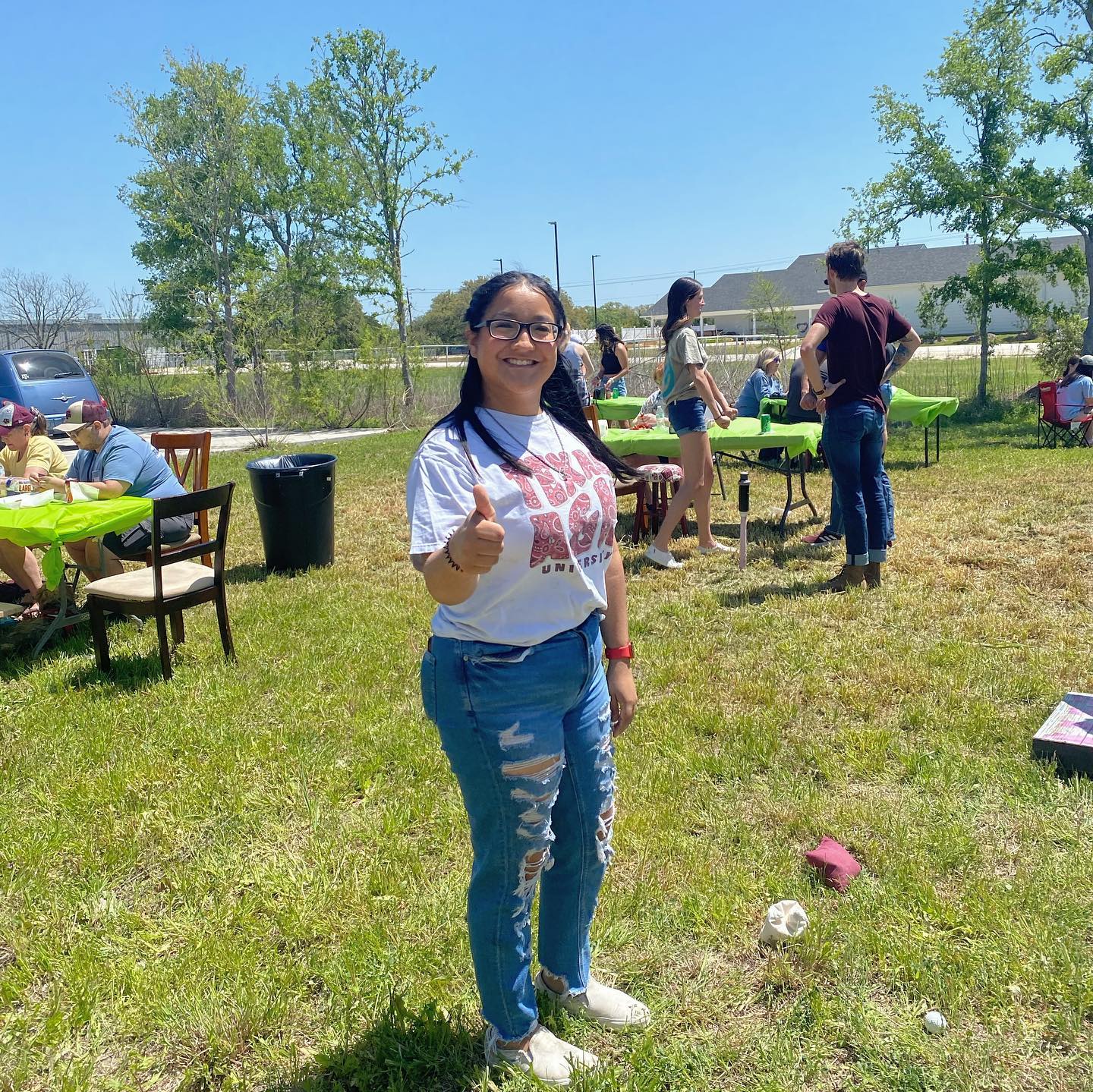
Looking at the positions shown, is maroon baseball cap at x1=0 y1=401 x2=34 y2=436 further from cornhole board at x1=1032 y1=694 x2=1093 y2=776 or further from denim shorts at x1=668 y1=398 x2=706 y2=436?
cornhole board at x1=1032 y1=694 x2=1093 y2=776

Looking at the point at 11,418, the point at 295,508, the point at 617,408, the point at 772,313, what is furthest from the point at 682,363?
the point at 772,313

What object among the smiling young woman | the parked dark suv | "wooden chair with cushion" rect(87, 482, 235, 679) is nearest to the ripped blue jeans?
the smiling young woman

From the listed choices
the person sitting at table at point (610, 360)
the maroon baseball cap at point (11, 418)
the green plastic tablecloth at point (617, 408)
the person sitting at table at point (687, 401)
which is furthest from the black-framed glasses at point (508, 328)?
the green plastic tablecloth at point (617, 408)

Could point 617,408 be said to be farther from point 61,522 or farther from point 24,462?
point 61,522

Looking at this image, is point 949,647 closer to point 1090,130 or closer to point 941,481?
point 941,481

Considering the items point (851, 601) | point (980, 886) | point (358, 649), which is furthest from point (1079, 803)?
point (358, 649)

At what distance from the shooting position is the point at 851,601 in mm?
5566

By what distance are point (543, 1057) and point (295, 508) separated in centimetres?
541

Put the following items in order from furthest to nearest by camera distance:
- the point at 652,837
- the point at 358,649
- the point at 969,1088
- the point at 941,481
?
1. the point at 941,481
2. the point at 358,649
3. the point at 652,837
4. the point at 969,1088

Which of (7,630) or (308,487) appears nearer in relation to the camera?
(7,630)

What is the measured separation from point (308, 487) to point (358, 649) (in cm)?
214

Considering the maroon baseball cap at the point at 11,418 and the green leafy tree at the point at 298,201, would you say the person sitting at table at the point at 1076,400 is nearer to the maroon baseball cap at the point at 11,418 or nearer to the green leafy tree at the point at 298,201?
the maroon baseball cap at the point at 11,418

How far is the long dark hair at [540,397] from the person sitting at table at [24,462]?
4.76 metres

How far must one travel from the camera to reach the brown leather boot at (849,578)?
5820 millimetres
